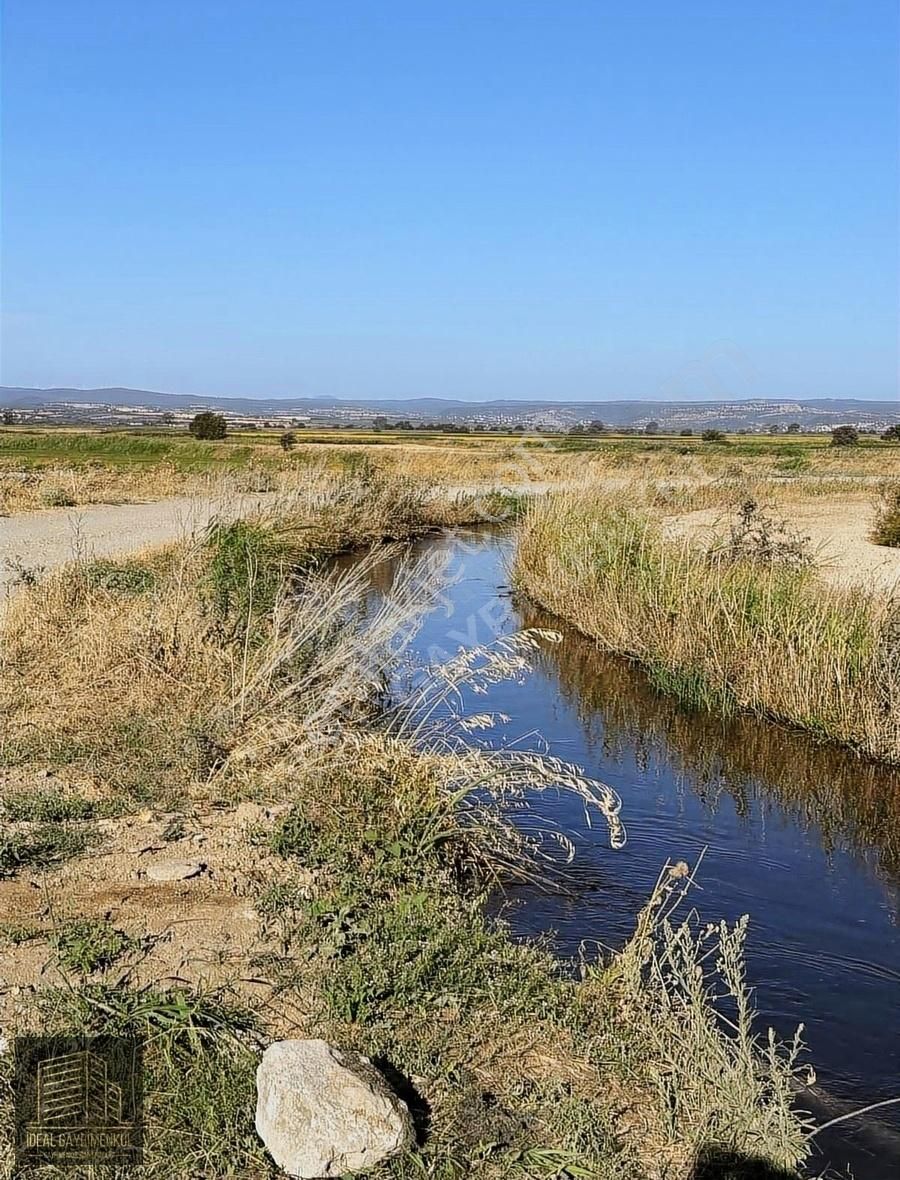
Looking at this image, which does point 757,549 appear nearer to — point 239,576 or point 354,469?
point 239,576

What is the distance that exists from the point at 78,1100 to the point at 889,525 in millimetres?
19866

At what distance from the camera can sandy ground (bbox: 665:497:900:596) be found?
607 inches

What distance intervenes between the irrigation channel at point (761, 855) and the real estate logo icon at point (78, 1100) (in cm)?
258

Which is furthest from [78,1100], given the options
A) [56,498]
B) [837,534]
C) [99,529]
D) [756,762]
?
[56,498]

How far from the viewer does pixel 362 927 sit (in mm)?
5340

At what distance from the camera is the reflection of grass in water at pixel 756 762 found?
8.81 m

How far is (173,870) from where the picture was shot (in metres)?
5.91

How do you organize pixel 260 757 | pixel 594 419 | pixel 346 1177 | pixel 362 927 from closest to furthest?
pixel 346 1177, pixel 362 927, pixel 260 757, pixel 594 419

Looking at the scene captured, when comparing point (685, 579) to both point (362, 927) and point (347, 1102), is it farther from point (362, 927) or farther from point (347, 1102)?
point (347, 1102)

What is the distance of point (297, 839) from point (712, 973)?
228 centimetres

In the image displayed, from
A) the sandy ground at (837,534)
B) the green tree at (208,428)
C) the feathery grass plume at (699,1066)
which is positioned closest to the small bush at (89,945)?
the feathery grass plume at (699,1066)

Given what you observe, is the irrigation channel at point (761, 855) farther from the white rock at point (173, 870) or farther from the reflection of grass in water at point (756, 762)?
the white rock at point (173, 870)

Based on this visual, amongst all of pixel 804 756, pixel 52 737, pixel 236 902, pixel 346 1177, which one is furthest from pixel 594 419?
pixel 346 1177

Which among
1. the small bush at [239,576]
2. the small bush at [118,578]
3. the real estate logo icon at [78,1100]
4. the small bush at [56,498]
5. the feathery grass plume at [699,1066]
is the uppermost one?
the small bush at [239,576]
